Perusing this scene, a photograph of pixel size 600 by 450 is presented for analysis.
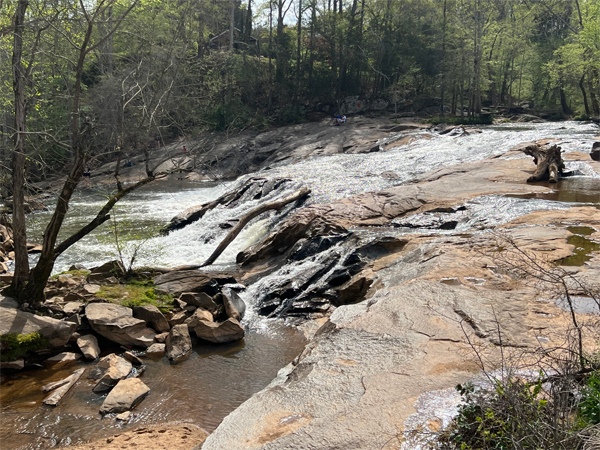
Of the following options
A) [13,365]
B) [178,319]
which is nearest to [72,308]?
[13,365]

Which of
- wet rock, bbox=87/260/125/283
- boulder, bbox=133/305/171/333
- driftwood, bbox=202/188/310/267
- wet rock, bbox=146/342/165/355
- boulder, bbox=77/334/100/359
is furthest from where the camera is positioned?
driftwood, bbox=202/188/310/267

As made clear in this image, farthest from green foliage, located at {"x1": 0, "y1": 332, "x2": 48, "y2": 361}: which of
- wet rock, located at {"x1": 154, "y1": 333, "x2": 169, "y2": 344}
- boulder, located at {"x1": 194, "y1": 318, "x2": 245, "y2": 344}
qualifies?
boulder, located at {"x1": 194, "y1": 318, "x2": 245, "y2": 344}

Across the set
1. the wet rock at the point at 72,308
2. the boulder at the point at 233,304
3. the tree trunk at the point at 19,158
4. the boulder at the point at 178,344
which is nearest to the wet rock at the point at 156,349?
the boulder at the point at 178,344

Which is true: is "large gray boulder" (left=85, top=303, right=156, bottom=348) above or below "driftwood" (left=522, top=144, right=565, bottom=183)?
below

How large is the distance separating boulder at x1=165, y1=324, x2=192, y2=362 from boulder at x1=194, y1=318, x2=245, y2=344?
23cm

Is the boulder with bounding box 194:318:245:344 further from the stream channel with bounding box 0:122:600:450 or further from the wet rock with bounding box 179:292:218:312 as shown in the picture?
the wet rock with bounding box 179:292:218:312

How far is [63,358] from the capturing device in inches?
258

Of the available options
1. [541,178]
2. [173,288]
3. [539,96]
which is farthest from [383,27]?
[173,288]

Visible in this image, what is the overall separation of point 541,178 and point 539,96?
34.0 meters

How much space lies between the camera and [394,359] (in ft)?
14.3

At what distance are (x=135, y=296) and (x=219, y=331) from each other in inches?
76.3

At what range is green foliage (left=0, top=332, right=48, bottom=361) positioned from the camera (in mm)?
6177

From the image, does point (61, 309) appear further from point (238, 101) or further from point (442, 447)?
point (238, 101)

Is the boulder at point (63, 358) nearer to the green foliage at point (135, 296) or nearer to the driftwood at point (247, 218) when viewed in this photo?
the green foliage at point (135, 296)
